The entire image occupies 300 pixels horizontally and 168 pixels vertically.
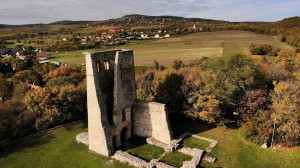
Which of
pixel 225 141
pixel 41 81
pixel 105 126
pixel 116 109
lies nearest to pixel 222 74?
pixel 225 141

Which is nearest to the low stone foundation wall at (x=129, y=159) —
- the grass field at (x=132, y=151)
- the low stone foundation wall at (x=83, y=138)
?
the grass field at (x=132, y=151)

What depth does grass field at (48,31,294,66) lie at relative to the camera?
175 feet

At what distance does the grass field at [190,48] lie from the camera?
53.2 meters

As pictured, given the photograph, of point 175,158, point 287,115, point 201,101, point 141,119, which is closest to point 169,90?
point 201,101

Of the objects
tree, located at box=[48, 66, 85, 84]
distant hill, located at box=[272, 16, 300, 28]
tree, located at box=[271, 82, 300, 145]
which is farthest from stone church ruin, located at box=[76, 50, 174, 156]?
distant hill, located at box=[272, 16, 300, 28]

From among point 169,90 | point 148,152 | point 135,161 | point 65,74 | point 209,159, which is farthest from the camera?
point 65,74

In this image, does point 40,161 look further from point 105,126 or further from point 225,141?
point 225,141

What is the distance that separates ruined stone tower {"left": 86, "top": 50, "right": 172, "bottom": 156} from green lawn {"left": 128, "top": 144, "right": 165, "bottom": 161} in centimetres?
94

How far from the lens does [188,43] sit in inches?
2662

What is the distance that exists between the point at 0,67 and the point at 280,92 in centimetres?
5479

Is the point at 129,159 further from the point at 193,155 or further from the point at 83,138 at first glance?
the point at 83,138

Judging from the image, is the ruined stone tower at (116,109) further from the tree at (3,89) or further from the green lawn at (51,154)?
the tree at (3,89)

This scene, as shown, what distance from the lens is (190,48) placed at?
62.0 metres

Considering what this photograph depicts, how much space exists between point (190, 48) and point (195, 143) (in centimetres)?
4777
